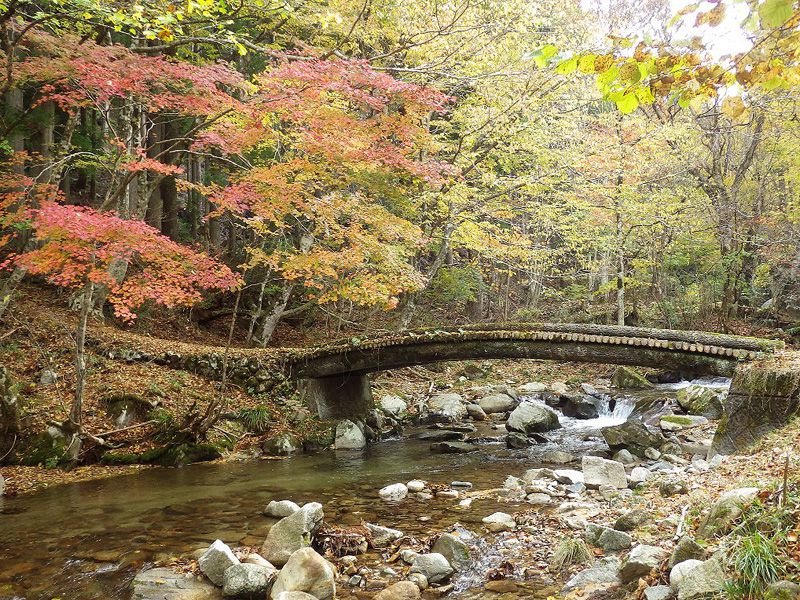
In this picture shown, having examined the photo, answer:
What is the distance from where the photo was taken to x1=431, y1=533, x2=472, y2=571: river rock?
16.6ft

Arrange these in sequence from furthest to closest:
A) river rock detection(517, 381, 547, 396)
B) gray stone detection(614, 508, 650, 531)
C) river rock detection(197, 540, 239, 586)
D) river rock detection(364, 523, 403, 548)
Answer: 1. river rock detection(517, 381, 547, 396)
2. river rock detection(364, 523, 403, 548)
3. gray stone detection(614, 508, 650, 531)
4. river rock detection(197, 540, 239, 586)

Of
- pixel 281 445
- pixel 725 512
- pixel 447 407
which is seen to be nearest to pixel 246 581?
pixel 725 512

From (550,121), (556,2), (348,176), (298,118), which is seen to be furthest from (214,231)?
(556,2)

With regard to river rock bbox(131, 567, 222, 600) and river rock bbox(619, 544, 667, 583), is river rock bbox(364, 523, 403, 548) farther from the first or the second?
river rock bbox(619, 544, 667, 583)

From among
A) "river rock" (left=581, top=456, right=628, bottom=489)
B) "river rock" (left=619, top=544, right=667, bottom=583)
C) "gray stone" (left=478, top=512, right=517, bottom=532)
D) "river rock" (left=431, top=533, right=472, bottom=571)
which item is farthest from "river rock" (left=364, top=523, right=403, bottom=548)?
"river rock" (left=581, top=456, right=628, bottom=489)

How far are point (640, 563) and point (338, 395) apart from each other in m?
10.5

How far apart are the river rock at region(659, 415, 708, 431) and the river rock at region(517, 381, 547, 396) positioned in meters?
6.44

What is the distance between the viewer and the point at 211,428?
10.7m

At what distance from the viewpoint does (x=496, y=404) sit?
15.9 metres

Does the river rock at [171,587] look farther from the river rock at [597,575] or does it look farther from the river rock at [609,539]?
the river rock at [609,539]

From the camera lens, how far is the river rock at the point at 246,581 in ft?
14.7

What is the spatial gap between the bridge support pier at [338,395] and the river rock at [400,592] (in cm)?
885

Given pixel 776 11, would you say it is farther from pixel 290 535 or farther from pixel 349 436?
pixel 349 436

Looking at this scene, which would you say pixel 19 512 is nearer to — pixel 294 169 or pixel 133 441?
pixel 133 441
